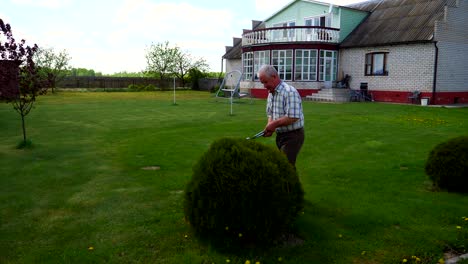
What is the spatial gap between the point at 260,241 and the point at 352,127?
1083cm

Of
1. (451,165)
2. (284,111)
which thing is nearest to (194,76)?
(451,165)

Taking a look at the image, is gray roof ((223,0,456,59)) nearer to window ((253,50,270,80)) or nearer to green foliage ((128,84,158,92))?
window ((253,50,270,80))

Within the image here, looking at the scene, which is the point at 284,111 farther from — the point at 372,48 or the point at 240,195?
the point at 372,48

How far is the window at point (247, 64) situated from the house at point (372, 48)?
0.08m

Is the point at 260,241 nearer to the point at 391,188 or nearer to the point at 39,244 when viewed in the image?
the point at 39,244

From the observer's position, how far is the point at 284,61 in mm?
32281

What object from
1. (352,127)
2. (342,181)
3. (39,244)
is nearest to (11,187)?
(39,244)

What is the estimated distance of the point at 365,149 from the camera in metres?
10.4

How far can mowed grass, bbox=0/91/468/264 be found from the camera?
Result: 4468mm

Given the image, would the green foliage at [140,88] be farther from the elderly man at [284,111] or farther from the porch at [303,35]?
the elderly man at [284,111]

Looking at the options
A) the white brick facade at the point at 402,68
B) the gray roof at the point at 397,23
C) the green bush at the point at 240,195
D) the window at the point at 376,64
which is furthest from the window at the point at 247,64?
the green bush at the point at 240,195

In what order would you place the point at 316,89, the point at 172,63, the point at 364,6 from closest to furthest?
the point at 316,89, the point at 364,6, the point at 172,63

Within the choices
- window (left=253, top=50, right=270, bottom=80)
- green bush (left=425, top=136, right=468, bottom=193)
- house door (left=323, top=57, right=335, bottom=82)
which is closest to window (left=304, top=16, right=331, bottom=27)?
house door (left=323, top=57, right=335, bottom=82)

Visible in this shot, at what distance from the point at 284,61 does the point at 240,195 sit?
28983 millimetres
